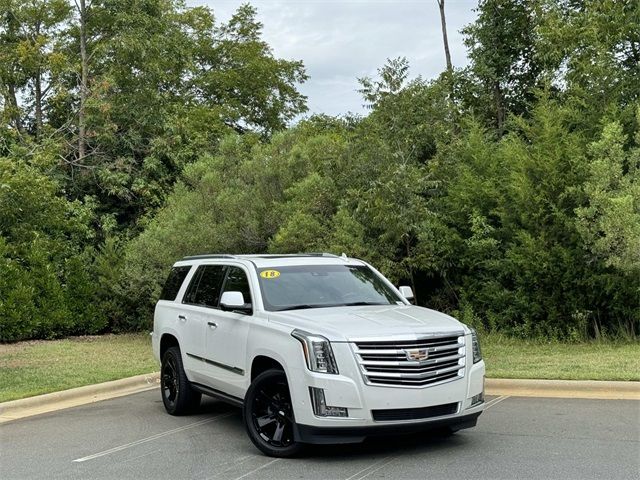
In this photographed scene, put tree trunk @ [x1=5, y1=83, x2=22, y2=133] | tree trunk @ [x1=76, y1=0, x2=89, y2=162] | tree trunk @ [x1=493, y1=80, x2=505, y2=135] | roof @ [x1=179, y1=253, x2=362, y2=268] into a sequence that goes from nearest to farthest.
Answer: roof @ [x1=179, y1=253, x2=362, y2=268] < tree trunk @ [x1=76, y1=0, x2=89, y2=162] < tree trunk @ [x1=5, y1=83, x2=22, y2=133] < tree trunk @ [x1=493, y1=80, x2=505, y2=135]

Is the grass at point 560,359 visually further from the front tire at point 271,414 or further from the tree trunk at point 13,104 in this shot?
the tree trunk at point 13,104

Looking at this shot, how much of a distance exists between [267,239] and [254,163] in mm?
1818

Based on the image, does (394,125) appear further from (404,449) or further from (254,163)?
(404,449)

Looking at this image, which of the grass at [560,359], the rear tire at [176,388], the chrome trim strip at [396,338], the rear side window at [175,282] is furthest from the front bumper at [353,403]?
the grass at [560,359]

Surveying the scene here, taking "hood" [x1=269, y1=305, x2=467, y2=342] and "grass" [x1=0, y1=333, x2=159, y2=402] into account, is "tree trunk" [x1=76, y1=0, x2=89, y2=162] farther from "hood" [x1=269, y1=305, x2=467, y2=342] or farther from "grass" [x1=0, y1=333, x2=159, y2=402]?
"hood" [x1=269, y1=305, x2=467, y2=342]

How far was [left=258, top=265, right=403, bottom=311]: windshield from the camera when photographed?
7.34 meters

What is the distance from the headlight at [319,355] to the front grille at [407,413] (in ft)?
1.73

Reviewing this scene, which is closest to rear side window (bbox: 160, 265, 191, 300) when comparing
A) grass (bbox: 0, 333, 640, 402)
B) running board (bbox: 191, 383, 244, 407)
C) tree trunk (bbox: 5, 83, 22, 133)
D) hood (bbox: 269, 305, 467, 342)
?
running board (bbox: 191, 383, 244, 407)

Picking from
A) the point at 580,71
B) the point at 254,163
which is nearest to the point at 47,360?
the point at 254,163

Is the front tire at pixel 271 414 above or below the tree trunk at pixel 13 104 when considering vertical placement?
below

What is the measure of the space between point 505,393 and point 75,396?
6040 millimetres

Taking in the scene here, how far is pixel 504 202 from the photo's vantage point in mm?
14945

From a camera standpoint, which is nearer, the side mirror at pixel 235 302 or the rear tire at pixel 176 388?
the side mirror at pixel 235 302

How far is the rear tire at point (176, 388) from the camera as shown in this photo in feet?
27.9
